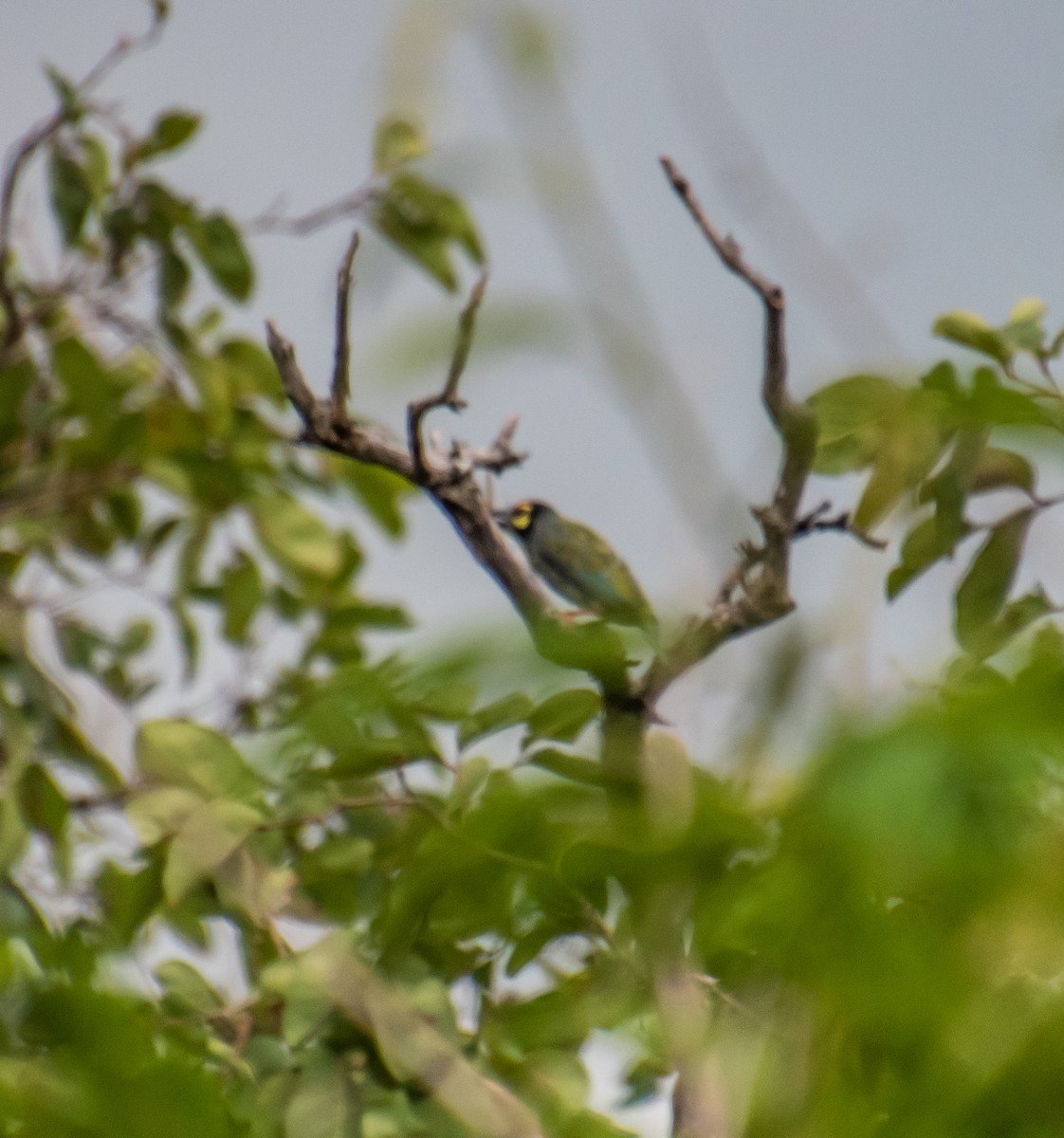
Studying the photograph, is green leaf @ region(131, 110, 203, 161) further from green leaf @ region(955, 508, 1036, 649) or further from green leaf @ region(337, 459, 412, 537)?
green leaf @ region(955, 508, 1036, 649)

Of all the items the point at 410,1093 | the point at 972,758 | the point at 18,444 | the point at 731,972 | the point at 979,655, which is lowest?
the point at 410,1093

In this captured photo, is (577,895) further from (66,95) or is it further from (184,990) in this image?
(66,95)

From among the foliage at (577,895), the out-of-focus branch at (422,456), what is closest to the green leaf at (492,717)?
the foliage at (577,895)

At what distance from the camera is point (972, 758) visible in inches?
9.4

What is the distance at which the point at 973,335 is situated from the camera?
103cm

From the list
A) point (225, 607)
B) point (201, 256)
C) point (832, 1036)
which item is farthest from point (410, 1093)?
point (201, 256)

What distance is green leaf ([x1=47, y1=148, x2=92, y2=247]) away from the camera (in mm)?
2158

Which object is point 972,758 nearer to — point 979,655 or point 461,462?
point 979,655

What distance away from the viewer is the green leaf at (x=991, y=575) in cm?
90

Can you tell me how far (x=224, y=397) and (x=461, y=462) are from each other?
1197 millimetres

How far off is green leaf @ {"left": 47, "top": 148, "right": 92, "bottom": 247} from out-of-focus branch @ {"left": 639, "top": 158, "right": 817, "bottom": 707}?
→ 1.59 meters

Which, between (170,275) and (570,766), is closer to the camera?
(570,766)

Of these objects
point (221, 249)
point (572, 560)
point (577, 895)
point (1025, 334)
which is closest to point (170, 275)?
point (221, 249)

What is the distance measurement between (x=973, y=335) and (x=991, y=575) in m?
0.22
